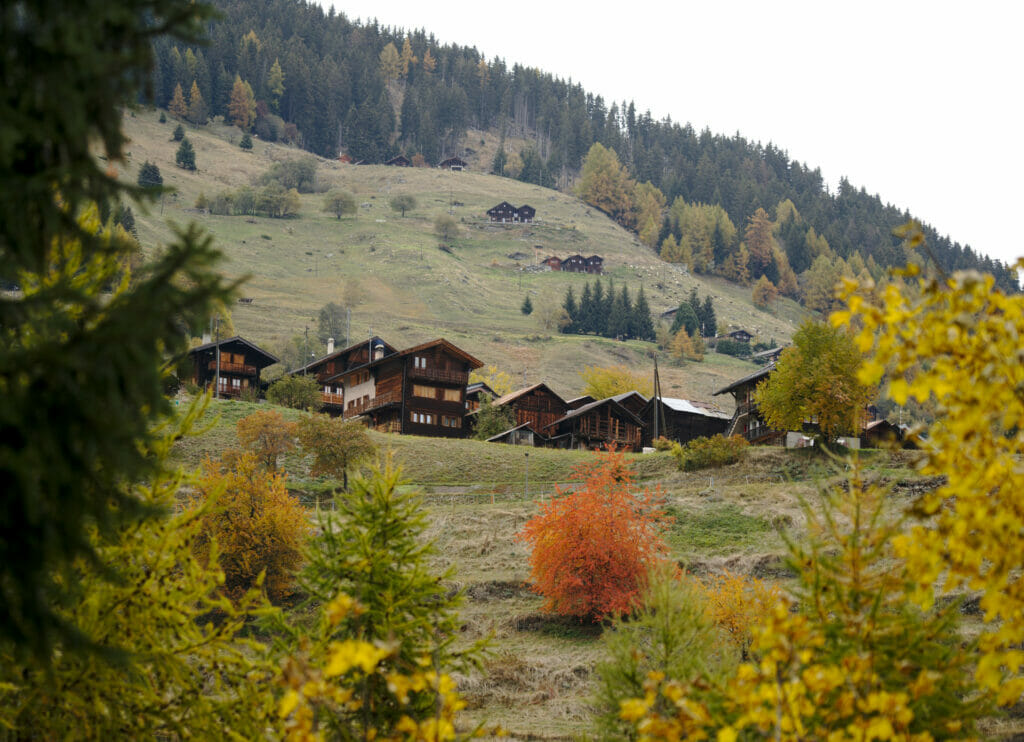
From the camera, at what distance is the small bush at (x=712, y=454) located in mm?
50344

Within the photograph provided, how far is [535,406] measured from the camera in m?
82.4

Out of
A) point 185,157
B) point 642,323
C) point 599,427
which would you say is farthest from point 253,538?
point 185,157

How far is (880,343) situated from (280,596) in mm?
30762

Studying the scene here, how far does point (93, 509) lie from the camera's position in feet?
16.5

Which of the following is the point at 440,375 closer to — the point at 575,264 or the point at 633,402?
the point at 633,402

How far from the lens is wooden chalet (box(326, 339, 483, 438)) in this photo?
258 feet

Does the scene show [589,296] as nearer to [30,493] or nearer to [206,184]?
[206,184]

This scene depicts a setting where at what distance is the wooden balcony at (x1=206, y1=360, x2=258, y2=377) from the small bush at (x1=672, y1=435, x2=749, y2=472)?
49658 millimetres

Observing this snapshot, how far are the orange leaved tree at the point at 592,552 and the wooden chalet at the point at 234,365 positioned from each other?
59890mm

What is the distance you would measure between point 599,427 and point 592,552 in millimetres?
49233

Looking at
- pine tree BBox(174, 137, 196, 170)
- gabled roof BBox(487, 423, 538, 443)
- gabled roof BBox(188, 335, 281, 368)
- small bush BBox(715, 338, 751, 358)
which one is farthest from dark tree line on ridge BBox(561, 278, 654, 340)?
pine tree BBox(174, 137, 196, 170)

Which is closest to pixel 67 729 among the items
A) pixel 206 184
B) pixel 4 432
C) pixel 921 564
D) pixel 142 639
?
pixel 142 639

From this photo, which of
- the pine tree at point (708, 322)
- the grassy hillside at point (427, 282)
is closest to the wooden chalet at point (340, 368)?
the grassy hillside at point (427, 282)

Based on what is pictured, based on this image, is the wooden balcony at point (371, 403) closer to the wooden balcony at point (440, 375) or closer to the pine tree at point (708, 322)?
the wooden balcony at point (440, 375)
